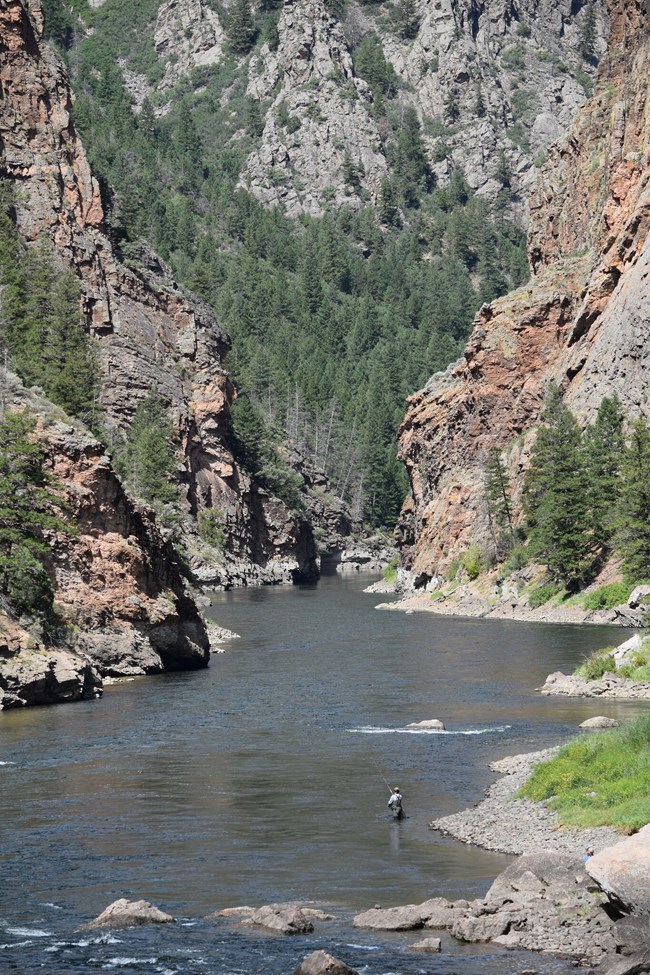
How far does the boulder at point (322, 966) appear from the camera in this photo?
2297cm

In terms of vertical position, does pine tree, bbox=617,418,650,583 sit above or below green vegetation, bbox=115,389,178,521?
below

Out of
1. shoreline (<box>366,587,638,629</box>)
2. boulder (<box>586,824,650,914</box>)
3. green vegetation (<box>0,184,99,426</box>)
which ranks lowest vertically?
boulder (<box>586,824,650,914</box>)

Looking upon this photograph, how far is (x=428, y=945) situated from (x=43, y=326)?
100 m

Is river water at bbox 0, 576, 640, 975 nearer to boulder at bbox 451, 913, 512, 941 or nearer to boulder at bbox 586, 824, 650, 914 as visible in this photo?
boulder at bbox 451, 913, 512, 941

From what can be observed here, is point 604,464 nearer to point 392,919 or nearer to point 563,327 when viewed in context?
point 563,327

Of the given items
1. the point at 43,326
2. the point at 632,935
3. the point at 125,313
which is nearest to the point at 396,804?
the point at 632,935

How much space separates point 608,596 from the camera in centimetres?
9025

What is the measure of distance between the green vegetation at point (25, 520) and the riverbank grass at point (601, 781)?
1206 inches

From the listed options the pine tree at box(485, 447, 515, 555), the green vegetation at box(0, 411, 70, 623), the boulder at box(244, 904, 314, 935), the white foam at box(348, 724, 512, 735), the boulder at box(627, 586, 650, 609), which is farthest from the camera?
the pine tree at box(485, 447, 515, 555)

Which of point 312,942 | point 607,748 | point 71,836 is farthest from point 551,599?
point 312,942

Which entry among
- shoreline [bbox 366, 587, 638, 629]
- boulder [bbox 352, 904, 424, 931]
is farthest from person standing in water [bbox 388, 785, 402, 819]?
shoreline [bbox 366, 587, 638, 629]

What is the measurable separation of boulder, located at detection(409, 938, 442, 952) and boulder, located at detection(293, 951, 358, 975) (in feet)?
7.09

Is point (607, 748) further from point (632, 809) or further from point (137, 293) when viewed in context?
point (137, 293)

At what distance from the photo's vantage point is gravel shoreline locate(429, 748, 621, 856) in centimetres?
3175
